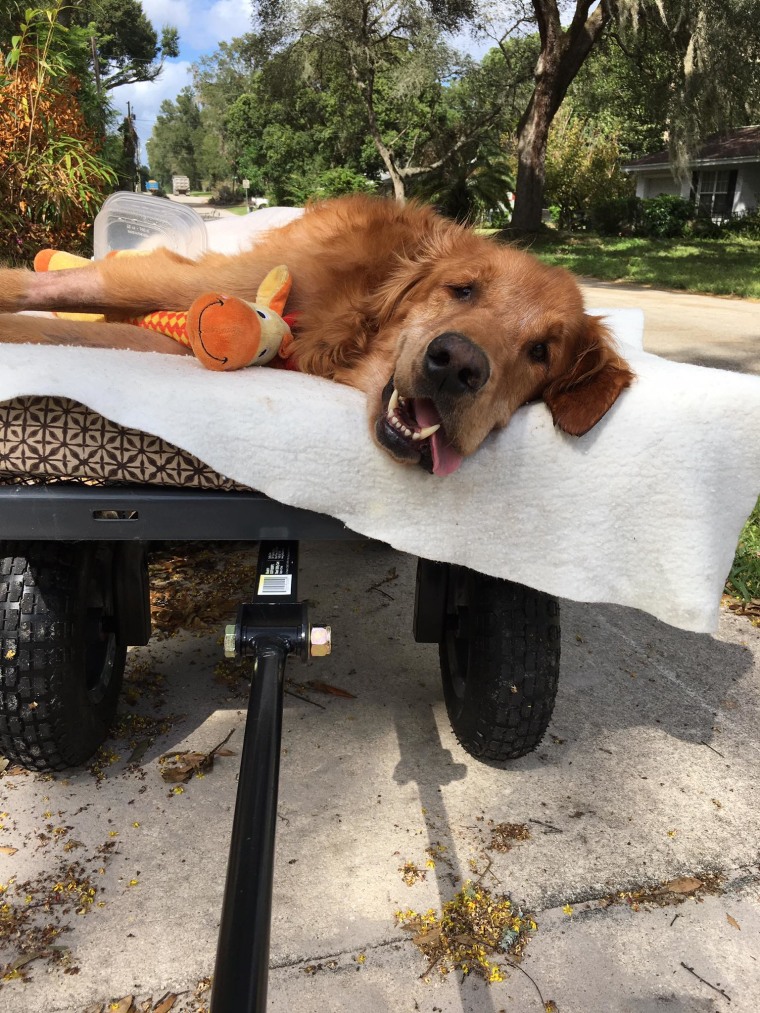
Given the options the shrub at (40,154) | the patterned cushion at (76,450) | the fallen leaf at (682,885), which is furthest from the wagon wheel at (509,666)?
the shrub at (40,154)

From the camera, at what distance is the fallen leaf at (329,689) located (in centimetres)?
286

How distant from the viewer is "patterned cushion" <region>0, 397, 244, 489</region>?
1.65 m

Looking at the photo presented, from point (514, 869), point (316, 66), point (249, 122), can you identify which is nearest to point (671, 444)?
point (514, 869)

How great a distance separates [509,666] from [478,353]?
36.6 inches

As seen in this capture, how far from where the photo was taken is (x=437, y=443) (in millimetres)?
1747

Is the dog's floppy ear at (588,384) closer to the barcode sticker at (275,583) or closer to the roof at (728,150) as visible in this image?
the barcode sticker at (275,583)

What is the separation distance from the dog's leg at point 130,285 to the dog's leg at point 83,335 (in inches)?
5.8

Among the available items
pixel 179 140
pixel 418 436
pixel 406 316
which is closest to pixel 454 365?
pixel 418 436

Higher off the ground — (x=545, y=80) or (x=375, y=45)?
(x=375, y=45)

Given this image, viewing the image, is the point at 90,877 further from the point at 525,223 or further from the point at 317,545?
the point at 525,223

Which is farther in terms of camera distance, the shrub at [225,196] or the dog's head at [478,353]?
the shrub at [225,196]

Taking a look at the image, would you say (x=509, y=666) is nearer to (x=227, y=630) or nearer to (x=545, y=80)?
(x=227, y=630)

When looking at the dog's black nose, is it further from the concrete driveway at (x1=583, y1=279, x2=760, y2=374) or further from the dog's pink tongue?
the concrete driveway at (x1=583, y1=279, x2=760, y2=374)

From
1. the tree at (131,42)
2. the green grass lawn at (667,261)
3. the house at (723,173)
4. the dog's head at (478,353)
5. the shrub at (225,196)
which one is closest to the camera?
the dog's head at (478,353)
